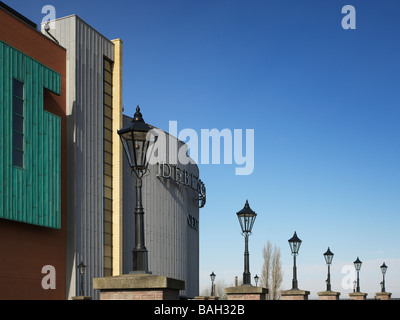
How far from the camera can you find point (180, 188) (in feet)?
178

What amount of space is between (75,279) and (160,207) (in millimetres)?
15219

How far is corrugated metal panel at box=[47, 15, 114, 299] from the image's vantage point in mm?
36438

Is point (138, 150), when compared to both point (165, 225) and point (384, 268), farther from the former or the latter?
point (165, 225)

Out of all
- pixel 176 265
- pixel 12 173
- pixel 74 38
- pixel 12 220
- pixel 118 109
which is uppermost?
pixel 74 38

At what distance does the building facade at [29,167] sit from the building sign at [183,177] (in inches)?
605

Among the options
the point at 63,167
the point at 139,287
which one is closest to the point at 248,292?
the point at 139,287

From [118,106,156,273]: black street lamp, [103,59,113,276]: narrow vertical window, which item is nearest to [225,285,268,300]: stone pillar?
[118,106,156,273]: black street lamp

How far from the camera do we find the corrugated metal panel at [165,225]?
144 feet

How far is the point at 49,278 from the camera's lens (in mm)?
33438

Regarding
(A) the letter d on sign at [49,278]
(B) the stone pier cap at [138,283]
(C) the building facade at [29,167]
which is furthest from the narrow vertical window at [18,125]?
(B) the stone pier cap at [138,283]

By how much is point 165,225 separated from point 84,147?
15.0 meters

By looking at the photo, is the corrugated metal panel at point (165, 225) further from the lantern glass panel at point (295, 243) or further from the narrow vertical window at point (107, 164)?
the lantern glass panel at point (295, 243)
